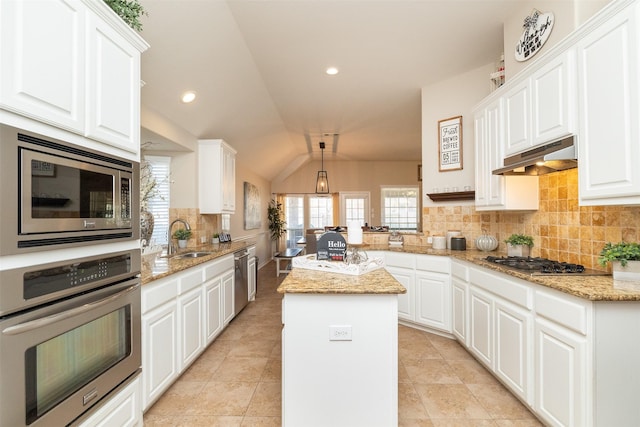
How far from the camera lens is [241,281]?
3980mm

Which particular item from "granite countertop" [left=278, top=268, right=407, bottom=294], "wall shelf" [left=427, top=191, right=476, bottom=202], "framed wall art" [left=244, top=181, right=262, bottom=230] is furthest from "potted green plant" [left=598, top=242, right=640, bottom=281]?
"framed wall art" [left=244, top=181, right=262, bottom=230]

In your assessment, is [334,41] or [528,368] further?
[334,41]

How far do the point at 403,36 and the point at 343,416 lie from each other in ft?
10.00

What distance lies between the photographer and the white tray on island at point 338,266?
2060mm

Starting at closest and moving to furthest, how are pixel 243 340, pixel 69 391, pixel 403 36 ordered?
pixel 69 391
pixel 403 36
pixel 243 340

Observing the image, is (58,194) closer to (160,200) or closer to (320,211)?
(160,200)

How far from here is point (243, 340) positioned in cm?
321

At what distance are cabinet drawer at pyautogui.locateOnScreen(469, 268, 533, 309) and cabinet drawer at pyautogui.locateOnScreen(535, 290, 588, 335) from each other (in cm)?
8

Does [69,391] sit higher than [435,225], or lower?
lower

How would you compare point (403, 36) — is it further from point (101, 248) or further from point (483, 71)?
point (101, 248)

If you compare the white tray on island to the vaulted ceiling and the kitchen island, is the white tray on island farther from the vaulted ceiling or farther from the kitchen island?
the vaulted ceiling

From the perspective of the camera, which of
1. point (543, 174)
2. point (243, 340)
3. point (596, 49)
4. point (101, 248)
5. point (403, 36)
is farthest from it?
point (243, 340)

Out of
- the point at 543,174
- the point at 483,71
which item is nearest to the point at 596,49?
the point at 543,174

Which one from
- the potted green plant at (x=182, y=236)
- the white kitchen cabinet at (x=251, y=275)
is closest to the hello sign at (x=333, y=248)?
the potted green plant at (x=182, y=236)
